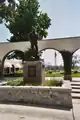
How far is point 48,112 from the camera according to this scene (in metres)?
6.51

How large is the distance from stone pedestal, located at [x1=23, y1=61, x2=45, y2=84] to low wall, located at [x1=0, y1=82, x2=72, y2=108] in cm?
267

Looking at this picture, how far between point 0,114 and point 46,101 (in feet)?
7.28

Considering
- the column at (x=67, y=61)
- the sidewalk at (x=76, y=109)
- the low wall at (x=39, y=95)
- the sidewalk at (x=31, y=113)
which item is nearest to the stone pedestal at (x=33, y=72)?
the low wall at (x=39, y=95)

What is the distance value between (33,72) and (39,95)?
3.38 m

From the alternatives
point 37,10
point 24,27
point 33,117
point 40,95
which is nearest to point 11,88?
point 40,95

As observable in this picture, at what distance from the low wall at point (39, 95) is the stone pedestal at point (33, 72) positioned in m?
2.67

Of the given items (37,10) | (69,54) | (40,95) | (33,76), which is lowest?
(40,95)

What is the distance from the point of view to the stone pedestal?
1095 cm

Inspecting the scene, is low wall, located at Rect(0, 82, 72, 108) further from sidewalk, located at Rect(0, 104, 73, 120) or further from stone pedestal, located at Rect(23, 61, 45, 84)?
stone pedestal, located at Rect(23, 61, 45, 84)

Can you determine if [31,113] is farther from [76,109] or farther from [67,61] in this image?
[67,61]

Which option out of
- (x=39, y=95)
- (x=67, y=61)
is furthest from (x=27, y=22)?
(x=39, y=95)

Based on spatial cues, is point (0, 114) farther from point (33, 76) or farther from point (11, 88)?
point (33, 76)

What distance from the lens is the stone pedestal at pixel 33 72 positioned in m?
10.9

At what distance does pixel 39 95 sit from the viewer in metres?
7.89
